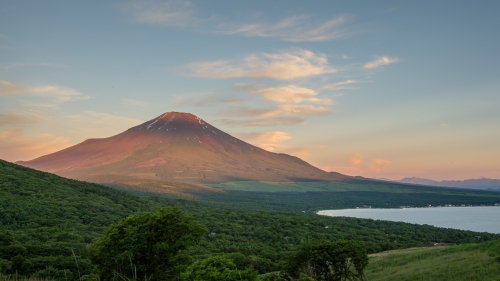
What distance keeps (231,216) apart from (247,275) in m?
70.1

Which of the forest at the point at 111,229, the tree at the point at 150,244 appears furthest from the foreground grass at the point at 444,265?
the tree at the point at 150,244

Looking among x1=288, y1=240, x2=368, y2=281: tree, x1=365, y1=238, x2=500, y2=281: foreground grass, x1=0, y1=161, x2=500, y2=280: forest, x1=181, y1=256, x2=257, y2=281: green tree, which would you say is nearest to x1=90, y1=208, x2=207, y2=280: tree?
x1=0, y1=161, x2=500, y2=280: forest

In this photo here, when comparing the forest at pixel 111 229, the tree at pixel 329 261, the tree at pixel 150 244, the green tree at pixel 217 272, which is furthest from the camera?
the forest at pixel 111 229

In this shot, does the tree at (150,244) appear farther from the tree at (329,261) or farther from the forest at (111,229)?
the tree at (329,261)

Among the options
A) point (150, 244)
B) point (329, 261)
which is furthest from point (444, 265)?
point (150, 244)

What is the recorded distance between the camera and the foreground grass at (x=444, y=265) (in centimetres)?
2095

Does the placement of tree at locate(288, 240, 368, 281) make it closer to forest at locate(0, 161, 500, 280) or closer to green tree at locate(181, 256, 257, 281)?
forest at locate(0, 161, 500, 280)

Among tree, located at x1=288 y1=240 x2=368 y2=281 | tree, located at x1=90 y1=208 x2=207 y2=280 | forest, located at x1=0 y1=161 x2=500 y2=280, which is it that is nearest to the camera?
tree, located at x1=90 y1=208 x2=207 y2=280

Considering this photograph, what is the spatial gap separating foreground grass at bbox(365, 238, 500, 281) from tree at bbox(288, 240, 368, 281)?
165 inches

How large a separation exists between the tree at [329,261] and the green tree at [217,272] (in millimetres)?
6086

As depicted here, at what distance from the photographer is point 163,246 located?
21.3 metres

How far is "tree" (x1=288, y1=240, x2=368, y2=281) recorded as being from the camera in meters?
22.0

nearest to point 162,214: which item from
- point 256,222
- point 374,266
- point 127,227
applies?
point 127,227

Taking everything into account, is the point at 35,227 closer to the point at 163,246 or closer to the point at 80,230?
the point at 80,230
